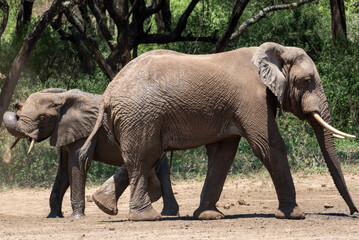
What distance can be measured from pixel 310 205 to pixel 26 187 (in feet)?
17.8

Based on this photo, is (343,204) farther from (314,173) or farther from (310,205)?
(314,173)

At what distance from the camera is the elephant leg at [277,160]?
25.2ft

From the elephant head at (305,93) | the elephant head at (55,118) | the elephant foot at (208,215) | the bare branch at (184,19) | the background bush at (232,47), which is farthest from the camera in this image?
the bare branch at (184,19)

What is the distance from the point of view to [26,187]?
43.1 feet

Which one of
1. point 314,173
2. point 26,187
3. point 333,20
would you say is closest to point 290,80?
point 314,173

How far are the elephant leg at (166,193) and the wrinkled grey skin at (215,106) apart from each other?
1.27 meters

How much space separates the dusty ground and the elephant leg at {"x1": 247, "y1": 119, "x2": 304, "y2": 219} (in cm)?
19

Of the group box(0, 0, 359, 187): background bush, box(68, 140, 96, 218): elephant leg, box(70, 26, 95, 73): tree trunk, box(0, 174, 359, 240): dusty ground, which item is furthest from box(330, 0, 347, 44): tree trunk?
box(68, 140, 96, 218): elephant leg

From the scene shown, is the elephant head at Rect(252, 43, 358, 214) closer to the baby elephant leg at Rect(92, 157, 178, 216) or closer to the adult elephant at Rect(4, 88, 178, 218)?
the baby elephant leg at Rect(92, 157, 178, 216)

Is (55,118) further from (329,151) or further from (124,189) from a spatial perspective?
(329,151)

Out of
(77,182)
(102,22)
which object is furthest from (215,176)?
(102,22)

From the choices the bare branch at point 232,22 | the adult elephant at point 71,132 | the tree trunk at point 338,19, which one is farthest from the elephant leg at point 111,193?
the tree trunk at point 338,19

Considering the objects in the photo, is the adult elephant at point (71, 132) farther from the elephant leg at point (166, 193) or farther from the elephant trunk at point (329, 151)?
the elephant trunk at point (329, 151)

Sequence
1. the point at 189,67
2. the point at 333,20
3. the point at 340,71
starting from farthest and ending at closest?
the point at 333,20 → the point at 340,71 → the point at 189,67
